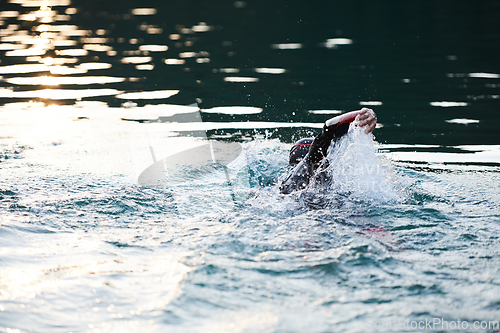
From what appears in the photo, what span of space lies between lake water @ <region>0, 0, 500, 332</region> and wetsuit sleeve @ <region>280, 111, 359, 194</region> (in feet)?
0.49

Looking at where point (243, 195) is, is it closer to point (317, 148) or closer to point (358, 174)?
point (317, 148)

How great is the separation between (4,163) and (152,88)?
23.1ft

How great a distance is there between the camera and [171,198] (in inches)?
263

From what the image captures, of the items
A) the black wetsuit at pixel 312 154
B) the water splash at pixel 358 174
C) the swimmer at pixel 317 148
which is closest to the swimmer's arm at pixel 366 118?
the swimmer at pixel 317 148

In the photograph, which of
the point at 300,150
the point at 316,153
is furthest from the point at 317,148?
the point at 300,150

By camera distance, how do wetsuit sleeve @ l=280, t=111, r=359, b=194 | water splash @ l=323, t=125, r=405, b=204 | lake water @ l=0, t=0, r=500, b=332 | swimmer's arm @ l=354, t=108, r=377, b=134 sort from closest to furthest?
lake water @ l=0, t=0, r=500, b=332 < swimmer's arm @ l=354, t=108, r=377, b=134 < wetsuit sleeve @ l=280, t=111, r=359, b=194 < water splash @ l=323, t=125, r=405, b=204

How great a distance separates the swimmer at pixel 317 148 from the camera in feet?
18.1

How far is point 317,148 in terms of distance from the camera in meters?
5.93

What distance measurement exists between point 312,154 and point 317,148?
0.13 m

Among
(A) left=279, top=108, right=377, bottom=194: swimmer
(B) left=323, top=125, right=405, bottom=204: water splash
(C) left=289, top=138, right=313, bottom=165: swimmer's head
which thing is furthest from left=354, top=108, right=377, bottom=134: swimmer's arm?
(C) left=289, top=138, right=313, bottom=165: swimmer's head

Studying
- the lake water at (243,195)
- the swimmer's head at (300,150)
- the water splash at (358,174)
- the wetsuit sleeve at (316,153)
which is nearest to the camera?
the lake water at (243,195)

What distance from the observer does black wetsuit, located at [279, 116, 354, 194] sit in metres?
5.69

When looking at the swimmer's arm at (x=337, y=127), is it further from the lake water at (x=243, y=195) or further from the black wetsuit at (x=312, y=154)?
the lake water at (x=243, y=195)

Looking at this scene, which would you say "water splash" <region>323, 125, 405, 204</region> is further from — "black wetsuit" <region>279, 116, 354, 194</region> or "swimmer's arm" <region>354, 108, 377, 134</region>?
"swimmer's arm" <region>354, 108, 377, 134</region>
